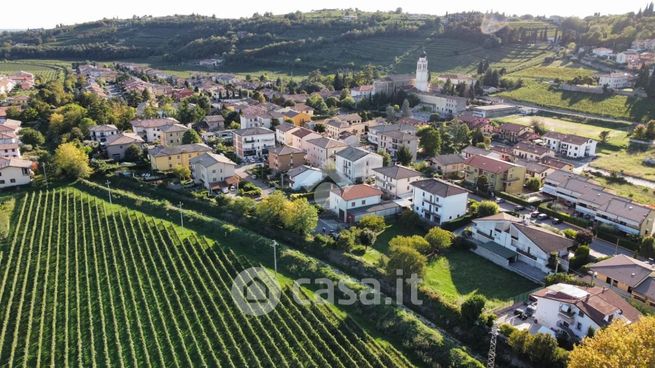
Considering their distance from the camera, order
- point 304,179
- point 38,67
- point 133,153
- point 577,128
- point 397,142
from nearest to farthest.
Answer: point 304,179 < point 133,153 < point 397,142 < point 577,128 < point 38,67

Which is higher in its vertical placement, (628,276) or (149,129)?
(149,129)

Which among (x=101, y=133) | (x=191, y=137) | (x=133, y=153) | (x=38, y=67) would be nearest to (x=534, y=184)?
(x=191, y=137)

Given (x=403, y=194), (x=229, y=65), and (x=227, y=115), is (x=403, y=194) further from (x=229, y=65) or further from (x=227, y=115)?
(x=229, y=65)

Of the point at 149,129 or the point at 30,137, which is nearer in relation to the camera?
the point at 30,137

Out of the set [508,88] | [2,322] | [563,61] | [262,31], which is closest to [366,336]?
[2,322]

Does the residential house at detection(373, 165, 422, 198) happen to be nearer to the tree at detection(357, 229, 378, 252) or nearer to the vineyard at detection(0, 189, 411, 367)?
the tree at detection(357, 229, 378, 252)

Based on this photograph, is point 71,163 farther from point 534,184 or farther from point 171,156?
point 534,184

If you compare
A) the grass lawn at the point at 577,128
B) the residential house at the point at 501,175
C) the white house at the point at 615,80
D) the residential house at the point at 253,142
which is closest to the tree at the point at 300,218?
the residential house at the point at 501,175
